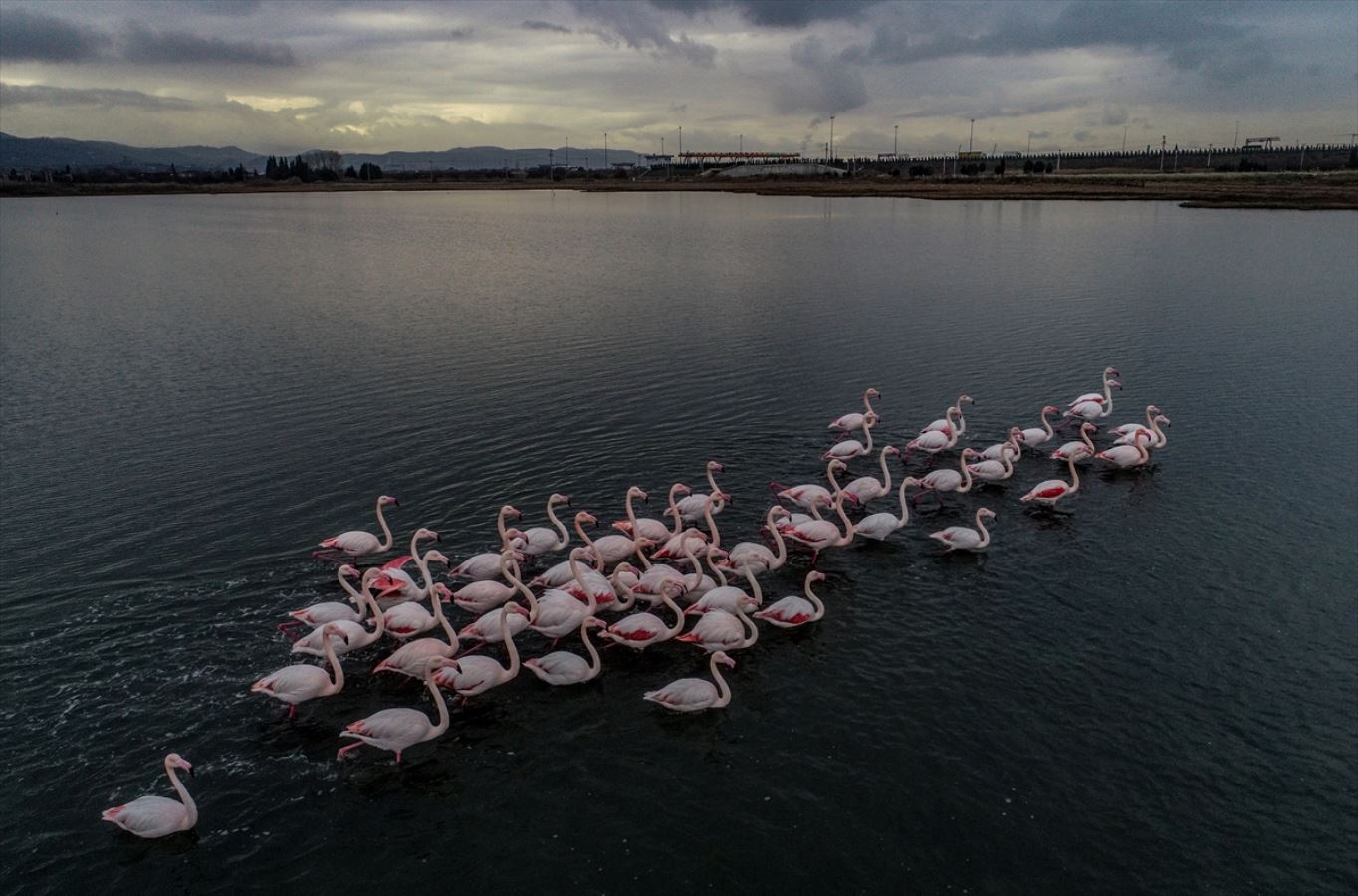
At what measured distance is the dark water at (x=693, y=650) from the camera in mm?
12859

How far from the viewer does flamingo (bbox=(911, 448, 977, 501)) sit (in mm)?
24453

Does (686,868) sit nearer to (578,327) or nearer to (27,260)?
(578,327)

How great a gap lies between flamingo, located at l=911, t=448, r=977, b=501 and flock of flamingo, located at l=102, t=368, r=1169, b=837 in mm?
39

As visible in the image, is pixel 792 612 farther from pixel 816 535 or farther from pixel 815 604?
pixel 816 535

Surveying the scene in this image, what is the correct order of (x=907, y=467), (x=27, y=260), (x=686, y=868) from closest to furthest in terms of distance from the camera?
(x=686, y=868) → (x=907, y=467) → (x=27, y=260)

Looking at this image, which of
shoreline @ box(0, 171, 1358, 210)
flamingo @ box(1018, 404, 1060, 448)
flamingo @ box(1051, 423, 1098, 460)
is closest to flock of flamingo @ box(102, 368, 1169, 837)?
flamingo @ box(1051, 423, 1098, 460)

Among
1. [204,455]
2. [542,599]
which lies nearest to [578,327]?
[204,455]

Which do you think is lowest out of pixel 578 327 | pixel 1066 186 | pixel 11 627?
pixel 11 627

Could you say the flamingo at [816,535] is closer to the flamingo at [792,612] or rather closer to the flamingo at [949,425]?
the flamingo at [792,612]

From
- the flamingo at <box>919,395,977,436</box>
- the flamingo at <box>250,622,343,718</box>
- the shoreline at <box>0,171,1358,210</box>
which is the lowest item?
the flamingo at <box>250,622,343,718</box>

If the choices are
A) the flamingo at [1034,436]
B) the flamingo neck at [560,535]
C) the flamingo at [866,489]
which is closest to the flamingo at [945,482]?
the flamingo at [866,489]

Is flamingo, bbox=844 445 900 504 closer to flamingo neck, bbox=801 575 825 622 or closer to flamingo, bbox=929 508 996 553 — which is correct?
flamingo, bbox=929 508 996 553

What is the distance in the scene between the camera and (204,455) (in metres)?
27.6

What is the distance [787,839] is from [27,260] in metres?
84.7
